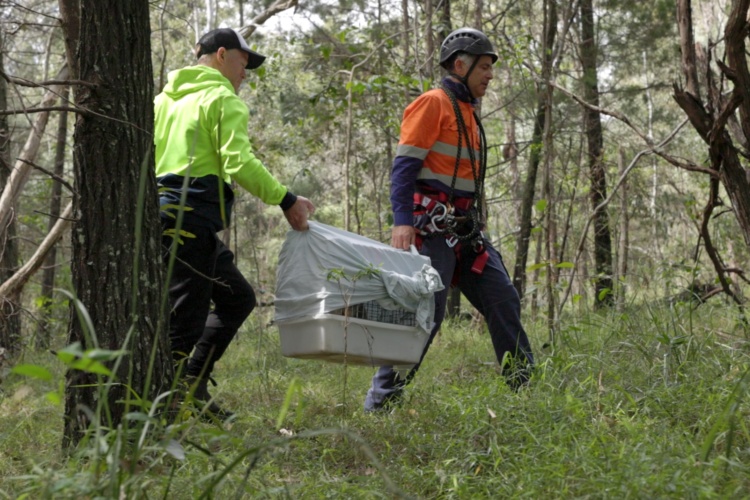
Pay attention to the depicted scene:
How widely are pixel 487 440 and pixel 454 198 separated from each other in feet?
5.53

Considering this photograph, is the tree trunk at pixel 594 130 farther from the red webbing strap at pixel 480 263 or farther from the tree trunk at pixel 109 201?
the tree trunk at pixel 109 201

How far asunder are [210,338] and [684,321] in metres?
3.12

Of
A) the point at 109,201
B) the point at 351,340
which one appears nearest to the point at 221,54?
the point at 109,201

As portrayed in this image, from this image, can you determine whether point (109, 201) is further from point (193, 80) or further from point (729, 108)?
point (729, 108)

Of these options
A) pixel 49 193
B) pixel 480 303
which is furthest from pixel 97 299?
pixel 49 193

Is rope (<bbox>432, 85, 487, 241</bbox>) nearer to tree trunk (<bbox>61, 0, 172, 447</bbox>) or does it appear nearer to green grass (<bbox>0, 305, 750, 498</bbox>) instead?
green grass (<bbox>0, 305, 750, 498</bbox>)

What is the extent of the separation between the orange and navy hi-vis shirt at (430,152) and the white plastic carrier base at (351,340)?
75 centimetres

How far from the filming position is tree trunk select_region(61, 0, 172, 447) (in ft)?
11.2

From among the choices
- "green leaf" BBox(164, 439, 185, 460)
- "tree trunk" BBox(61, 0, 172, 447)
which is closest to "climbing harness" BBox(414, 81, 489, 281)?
"tree trunk" BBox(61, 0, 172, 447)

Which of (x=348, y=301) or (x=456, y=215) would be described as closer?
(x=348, y=301)

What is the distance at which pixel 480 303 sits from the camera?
499 centimetres

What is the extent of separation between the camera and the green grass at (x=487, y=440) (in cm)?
259

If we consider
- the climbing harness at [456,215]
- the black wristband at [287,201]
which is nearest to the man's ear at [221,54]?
the black wristband at [287,201]

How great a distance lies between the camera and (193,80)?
4.52 metres
